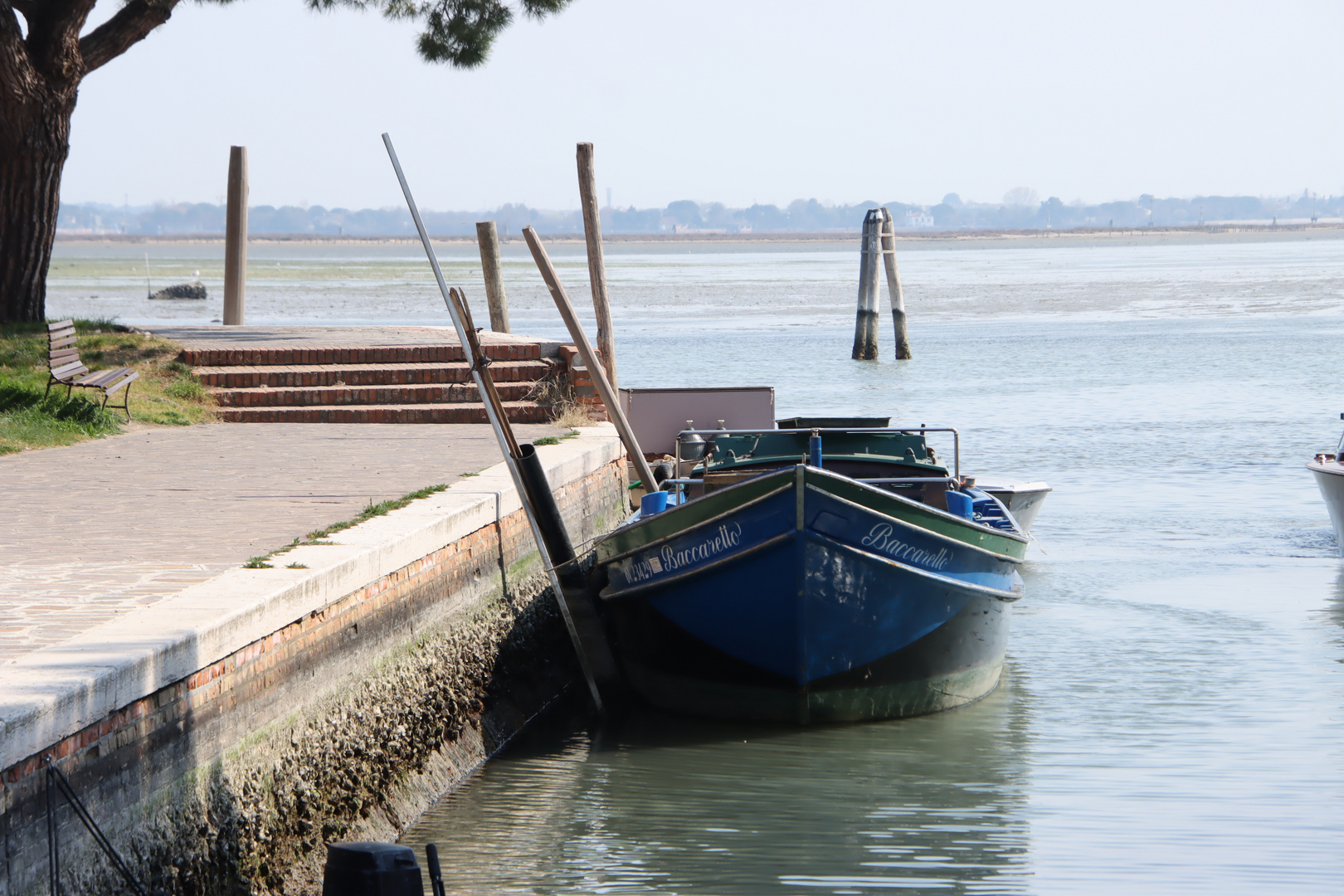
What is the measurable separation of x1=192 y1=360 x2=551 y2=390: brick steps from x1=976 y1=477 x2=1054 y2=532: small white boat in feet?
13.8

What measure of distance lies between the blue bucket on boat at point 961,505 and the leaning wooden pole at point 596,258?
466cm

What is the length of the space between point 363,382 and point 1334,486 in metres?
8.83

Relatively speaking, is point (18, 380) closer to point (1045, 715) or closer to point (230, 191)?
point (230, 191)

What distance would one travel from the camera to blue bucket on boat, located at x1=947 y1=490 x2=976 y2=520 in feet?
A: 27.6

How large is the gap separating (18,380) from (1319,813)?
10262 mm

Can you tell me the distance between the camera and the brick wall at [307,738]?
428 centimetres

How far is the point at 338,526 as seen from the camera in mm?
7043

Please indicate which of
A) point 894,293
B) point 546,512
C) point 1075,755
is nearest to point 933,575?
point 1075,755

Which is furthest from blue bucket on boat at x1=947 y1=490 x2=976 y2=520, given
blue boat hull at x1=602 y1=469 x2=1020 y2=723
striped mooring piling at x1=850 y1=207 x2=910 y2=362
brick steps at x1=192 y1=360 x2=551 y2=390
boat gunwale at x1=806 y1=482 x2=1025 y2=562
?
striped mooring piling at x1=850 y1=207 x2=910 y2=362

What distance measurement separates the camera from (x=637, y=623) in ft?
26.3

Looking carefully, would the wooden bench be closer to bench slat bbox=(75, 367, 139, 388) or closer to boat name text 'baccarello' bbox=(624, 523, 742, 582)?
bench slat bbox=(75, 367, 139, 388)

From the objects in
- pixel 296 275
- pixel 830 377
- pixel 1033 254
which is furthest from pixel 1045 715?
pixel 1033 254

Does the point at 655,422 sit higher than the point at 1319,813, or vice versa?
the point at 655,422

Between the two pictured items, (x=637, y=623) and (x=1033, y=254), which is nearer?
(x=637, y=623)
